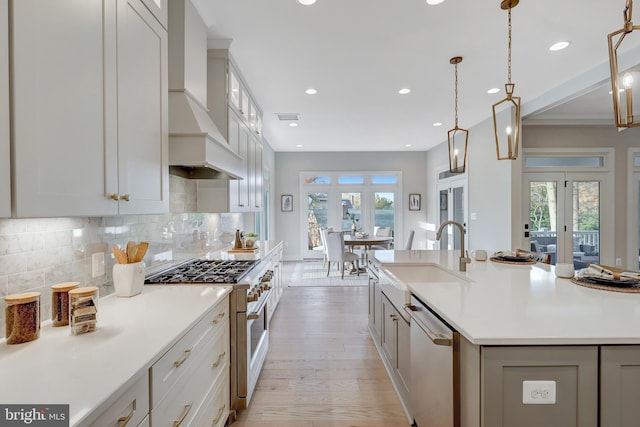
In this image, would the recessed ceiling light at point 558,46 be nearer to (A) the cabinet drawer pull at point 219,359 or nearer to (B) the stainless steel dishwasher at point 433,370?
(B) the stainless steel dishwasher at point 433,370

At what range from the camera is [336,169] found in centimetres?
815

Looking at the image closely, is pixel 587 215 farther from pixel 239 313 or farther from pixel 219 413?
pixel 219 413

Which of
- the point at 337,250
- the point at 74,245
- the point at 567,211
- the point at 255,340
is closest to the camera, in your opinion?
the point at 74,245

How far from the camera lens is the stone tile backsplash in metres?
1.17

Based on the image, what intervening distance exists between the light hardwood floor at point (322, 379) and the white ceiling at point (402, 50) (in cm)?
291

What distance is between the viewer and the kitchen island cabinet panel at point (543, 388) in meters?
1.06

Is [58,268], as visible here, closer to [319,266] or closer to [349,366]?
[349,366]

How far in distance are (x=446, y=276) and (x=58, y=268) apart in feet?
7.93

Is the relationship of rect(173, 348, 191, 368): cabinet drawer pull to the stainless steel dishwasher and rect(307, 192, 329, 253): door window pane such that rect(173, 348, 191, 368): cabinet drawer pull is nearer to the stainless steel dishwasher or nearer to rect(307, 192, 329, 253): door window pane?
the stainless steel dishwasher

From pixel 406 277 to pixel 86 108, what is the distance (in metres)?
2.39

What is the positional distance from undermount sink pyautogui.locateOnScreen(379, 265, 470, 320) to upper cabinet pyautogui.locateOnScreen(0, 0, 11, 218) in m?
1.86

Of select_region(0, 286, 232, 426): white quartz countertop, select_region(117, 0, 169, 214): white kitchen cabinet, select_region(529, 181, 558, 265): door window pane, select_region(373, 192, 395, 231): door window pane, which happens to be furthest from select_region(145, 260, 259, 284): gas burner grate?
select_region(373, 192, 395, 231): door window pane

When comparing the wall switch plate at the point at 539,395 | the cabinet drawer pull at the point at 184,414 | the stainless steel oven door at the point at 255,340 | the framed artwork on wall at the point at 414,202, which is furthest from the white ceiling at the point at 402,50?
the framed artwork on wall at the point at 414,202

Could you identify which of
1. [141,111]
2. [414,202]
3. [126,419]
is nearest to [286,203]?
[414,202]
